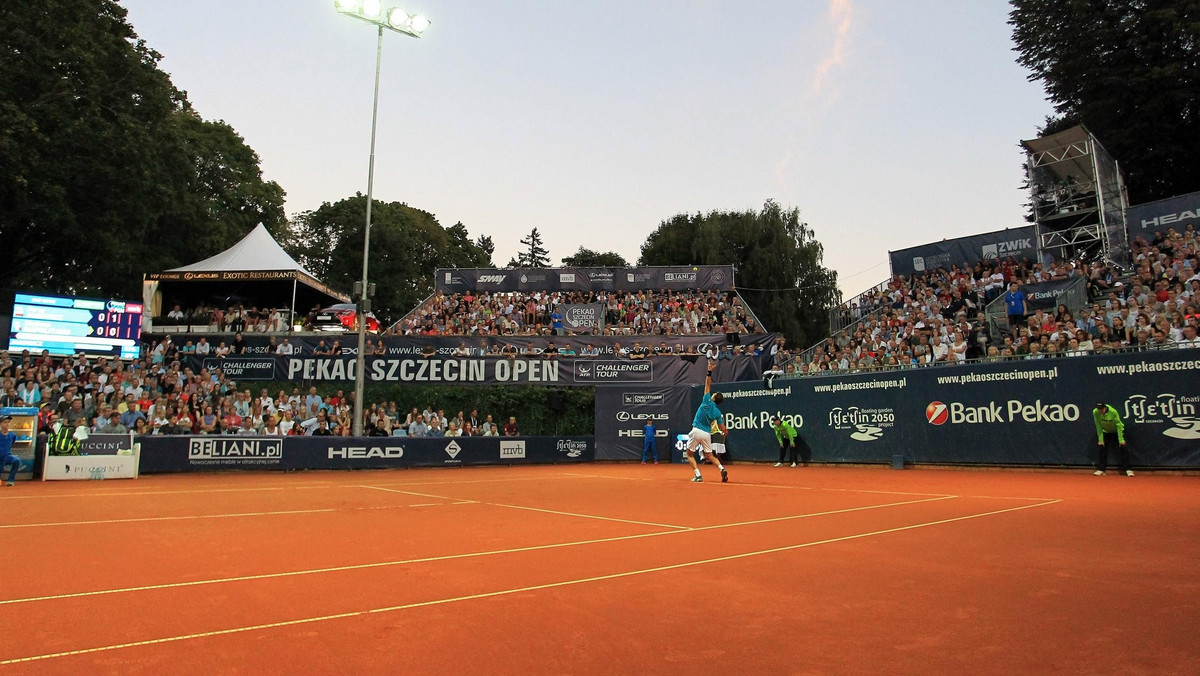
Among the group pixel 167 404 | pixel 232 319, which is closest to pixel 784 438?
pixel 167 404

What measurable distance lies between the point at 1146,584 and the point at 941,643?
7.82ft

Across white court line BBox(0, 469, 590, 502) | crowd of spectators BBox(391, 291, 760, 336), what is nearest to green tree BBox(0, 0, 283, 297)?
crowd of spectators BBox(391, 291, 760, 336)

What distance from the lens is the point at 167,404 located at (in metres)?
22.1

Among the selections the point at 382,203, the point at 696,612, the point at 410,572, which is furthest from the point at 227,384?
the point at 382,203

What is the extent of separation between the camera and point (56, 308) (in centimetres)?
2588

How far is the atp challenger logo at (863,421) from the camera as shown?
20.3 m

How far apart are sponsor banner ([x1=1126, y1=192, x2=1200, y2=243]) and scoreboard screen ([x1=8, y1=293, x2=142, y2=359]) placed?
36.0 m

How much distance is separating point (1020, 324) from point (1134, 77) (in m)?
18.3

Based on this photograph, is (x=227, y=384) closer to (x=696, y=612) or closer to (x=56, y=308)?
(x=56, y=308)

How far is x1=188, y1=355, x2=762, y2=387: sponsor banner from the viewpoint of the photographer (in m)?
26.7

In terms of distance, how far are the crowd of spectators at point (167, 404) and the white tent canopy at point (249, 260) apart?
246 inches

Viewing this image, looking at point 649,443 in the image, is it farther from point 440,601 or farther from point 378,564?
point 440,601

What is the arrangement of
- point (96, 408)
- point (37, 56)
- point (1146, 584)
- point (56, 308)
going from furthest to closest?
point (37, 56), point (56, 308), point (96, 408), point (1146, 584)

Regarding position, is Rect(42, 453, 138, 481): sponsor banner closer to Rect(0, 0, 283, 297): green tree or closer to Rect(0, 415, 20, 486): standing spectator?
Rect(0, 415, 20, 486): standing spectator
